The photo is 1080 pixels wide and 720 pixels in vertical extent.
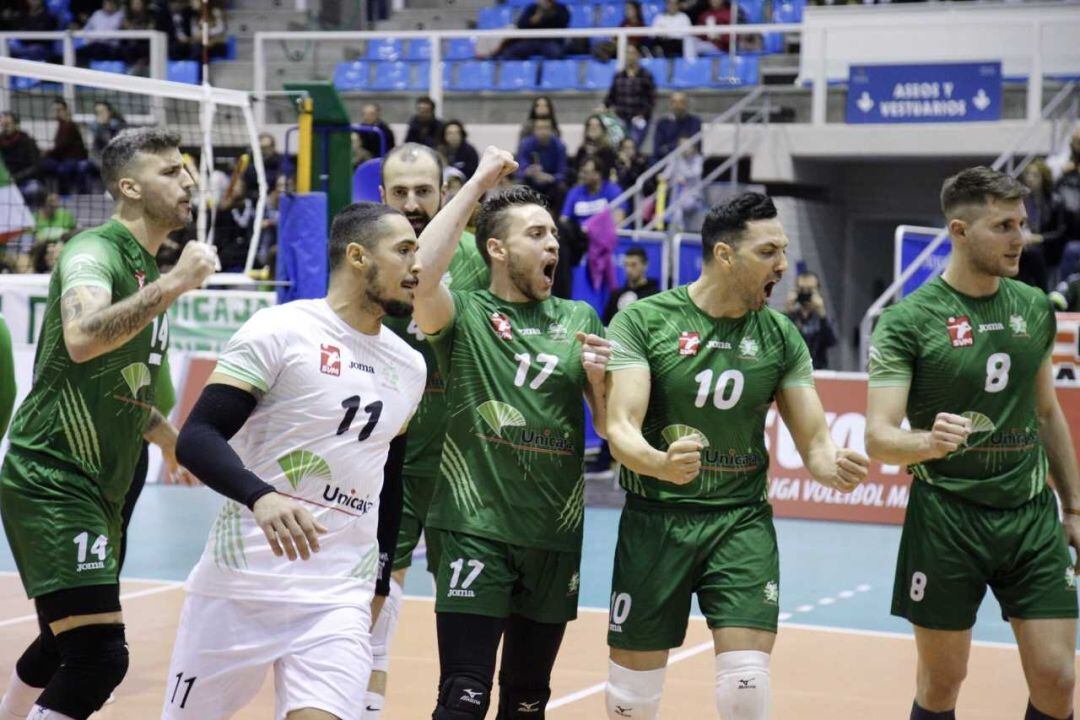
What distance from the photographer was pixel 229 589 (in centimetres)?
459

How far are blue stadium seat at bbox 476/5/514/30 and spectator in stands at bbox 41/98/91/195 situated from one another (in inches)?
288

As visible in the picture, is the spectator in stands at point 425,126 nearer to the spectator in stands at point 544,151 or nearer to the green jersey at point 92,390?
the spectator in stands at point 544,151

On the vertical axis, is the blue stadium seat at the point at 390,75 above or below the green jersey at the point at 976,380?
above

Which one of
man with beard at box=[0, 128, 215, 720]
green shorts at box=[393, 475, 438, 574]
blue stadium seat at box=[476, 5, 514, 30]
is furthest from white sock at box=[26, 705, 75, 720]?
blue stadium seat at box=[476, 5, 514, 30]

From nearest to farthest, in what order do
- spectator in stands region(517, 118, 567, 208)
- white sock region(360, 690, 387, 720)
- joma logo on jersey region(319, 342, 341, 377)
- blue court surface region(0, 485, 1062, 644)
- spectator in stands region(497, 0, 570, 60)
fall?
joma logo on jersey region(319, 342, 341, 377) < white sock region(360, 690, 387, 720) < blue court surface region(0, 485, 1062, 644) < spectator in stands region(517, 118, 567, 208) < spectator in stands region(497, 0, 570, 60)

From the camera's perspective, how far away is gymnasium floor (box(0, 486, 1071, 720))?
24.9 feet

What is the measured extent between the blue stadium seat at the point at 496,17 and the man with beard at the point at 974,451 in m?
18.8

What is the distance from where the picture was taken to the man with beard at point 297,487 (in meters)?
4.50

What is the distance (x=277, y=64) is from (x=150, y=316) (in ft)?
60.9

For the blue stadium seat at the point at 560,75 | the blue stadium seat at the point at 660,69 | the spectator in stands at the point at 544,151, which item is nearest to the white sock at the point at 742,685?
the spectator in stands at the point at 544,151

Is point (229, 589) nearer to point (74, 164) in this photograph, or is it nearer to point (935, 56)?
point (74, 164)

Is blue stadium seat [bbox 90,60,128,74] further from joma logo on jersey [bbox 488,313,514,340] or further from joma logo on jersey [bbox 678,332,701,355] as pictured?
joma logo on jersey [bbox 678,332,701,355]

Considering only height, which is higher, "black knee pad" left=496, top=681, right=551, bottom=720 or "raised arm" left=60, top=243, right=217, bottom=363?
"raised arm" left=60, top=243, right=217, bottom=363

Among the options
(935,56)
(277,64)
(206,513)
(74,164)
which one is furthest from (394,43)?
(206,513)
